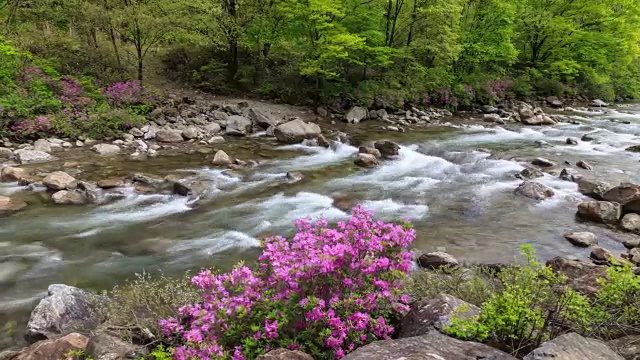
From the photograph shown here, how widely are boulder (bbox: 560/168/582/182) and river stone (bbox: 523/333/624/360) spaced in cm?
1033

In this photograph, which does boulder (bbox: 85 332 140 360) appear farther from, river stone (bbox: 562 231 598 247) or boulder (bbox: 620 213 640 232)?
boulder (bbox: 620 213 640 232)

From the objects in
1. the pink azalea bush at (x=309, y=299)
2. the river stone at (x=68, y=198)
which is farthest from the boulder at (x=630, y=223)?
the river stone at (x=68, y=198)

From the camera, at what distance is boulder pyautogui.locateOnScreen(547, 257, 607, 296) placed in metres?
5.20

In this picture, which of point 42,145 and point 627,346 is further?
point 42,145

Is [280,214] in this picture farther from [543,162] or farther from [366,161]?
[543,162]

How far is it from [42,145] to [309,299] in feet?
44.8

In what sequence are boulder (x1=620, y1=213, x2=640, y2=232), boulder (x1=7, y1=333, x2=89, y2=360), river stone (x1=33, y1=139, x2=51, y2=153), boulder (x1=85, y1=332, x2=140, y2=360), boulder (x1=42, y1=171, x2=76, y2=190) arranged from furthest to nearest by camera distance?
river stone (x1=33, y1=139, x2=51, y2=153) → boulder (x1=42, y1=171, x2=76, y2=190) → boulder (x1=620, y1=213, x2=640, y2=232) → boulder (x1=7, y1=333, x2=89, y2=360) → boulder (x1=85, y1=332, x2=140, y2=360)

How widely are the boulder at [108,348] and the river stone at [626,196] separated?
33.8ft

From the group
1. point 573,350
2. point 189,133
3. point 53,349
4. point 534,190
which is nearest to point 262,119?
point 189,133

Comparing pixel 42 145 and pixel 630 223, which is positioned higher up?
pixel 42 145

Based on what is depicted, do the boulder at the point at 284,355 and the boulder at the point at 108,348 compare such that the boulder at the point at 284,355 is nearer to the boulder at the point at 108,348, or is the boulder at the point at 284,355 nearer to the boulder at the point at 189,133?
the boulder at the point at 108,348

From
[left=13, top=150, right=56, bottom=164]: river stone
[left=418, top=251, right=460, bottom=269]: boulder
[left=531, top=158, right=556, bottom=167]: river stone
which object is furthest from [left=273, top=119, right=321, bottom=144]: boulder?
[left=418, top=251, right=460, bottom=269]: boulder

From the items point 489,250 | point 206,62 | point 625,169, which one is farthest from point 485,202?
point 206,62

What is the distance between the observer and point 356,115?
838 inches
